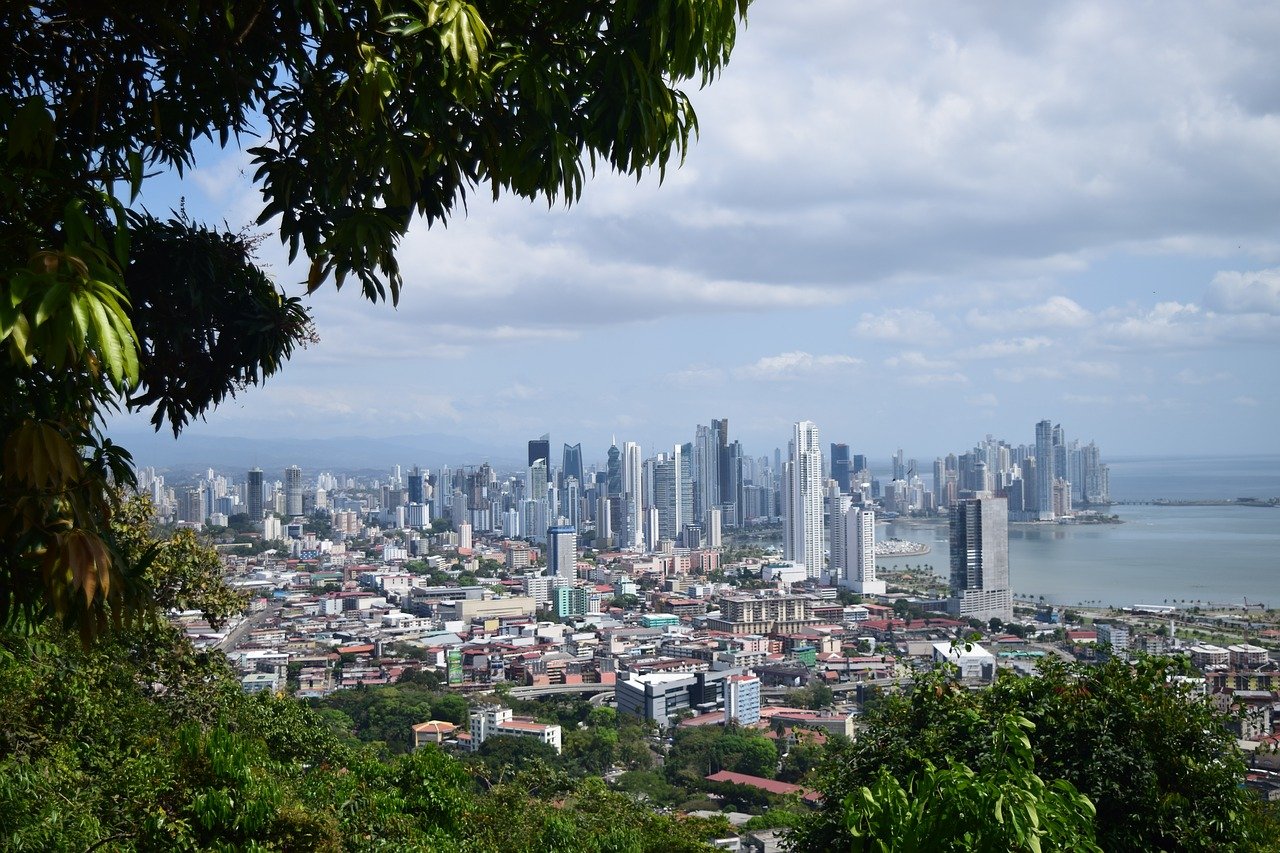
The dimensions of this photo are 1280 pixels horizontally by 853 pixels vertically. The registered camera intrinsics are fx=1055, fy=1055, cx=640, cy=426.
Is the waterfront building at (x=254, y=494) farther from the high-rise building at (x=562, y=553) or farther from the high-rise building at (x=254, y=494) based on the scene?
the high-rise building at (x=562, y=553)

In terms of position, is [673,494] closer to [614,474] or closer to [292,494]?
[614,474]

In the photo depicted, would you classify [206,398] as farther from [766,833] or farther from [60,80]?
[766,833]

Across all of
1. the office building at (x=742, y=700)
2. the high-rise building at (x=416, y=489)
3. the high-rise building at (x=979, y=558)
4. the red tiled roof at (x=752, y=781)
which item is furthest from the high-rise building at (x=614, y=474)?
the red tiled roof at (x=752, y=781)

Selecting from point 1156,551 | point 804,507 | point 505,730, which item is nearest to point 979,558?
point 1156,551

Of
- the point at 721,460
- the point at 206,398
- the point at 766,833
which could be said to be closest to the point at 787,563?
the point at 721,460

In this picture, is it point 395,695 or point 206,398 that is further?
point 395,695

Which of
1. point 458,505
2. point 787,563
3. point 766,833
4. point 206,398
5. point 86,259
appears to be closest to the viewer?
point 86,259
